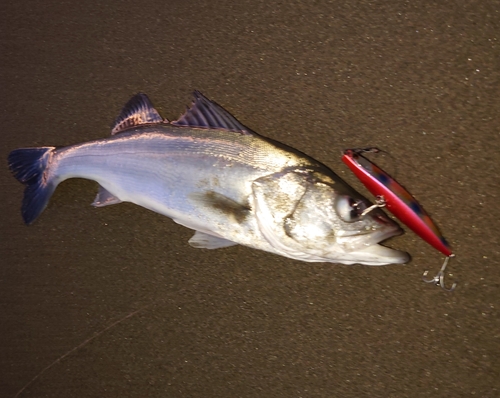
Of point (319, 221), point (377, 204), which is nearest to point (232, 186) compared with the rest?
point (319, 221)

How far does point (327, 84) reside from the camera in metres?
1.57

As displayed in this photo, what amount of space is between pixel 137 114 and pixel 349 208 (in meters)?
0.94

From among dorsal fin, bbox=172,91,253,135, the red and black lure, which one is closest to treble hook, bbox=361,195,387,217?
the red and black lure

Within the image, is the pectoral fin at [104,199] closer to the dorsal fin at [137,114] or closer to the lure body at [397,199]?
the dorsal fin at [137,114]

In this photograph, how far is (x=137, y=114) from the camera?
1640mm

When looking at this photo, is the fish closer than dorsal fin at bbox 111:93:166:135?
Yes

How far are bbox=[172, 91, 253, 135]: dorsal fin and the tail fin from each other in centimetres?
70

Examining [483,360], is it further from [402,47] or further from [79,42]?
[79,42]

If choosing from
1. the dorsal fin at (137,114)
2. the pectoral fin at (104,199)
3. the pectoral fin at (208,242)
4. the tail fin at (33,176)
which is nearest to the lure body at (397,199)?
the pectoral fin at (208,242)

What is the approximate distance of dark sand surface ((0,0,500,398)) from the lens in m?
1.46

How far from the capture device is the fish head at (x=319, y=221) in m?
1.26

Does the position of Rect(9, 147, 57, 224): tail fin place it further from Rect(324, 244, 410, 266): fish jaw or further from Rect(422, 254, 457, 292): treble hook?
Rect(422, 254, 457, 292): treble hook

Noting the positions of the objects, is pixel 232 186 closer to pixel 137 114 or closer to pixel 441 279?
pixel 137 114

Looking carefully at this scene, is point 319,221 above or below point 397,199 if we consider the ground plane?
below
